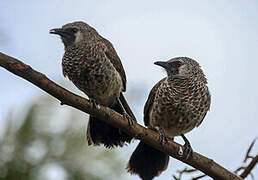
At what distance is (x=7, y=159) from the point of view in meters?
1.07

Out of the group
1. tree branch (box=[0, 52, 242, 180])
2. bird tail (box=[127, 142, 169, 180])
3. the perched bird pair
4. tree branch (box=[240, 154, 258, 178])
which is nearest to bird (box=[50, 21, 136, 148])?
the perched bird pair

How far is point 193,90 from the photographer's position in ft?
13.8

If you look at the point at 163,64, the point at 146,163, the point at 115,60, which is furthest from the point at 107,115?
the point at 163,64

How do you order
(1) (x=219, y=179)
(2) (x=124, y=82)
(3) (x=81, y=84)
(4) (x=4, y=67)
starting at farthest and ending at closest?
1. (2) (x=124, y=82)
2. (3) (x=81, y=84)
3. (1) (x=219, y=179)
4. (4) (x=4, y=67)

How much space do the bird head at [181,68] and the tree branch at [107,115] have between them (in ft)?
3.72

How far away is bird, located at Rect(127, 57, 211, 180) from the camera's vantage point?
160 inches

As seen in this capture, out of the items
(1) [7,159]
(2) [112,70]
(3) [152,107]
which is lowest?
Answer: (3) [152,107]

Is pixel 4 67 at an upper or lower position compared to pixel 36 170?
lower

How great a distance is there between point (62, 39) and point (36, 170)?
3.40 metres

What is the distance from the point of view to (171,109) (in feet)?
13.4

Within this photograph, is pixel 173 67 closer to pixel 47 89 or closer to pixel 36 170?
pixel 47 89

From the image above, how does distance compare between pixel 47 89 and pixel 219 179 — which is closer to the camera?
pixel 47 89

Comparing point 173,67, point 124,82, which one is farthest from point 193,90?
point 124,82

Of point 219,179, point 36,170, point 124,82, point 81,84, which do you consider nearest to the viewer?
point 36,170
